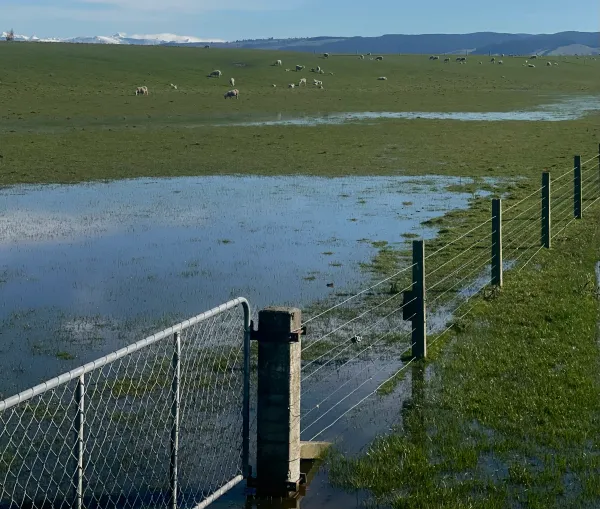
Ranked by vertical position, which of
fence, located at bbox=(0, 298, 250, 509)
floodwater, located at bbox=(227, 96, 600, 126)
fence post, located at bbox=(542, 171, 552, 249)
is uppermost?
floodwater, located at bbox=(227, 96, 600, 126)

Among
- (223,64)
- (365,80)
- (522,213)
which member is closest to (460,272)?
(522,213)

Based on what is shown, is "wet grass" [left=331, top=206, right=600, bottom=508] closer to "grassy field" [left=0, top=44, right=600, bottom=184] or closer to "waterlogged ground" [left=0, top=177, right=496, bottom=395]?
"waterlogged ground" [left=0, top=177, right=496, bottom=395]

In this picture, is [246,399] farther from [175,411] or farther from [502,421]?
[502,421]

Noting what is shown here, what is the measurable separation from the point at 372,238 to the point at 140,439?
1099 centimetres

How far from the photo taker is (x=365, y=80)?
311ft

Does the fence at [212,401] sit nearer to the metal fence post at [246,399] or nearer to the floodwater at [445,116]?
the metal fence post at [246,399]

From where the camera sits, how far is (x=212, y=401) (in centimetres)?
1020

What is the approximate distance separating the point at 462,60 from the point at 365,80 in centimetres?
3794

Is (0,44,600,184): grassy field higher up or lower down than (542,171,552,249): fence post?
higher up

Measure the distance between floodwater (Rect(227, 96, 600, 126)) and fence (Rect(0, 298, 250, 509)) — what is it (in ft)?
134

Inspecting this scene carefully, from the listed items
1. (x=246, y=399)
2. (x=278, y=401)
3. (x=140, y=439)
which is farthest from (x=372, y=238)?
(x=278, y=401)

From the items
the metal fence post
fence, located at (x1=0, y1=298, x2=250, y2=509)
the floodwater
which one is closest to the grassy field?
the floodwater

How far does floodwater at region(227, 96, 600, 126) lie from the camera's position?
52.9 m

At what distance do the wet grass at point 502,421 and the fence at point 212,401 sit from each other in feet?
1.56
